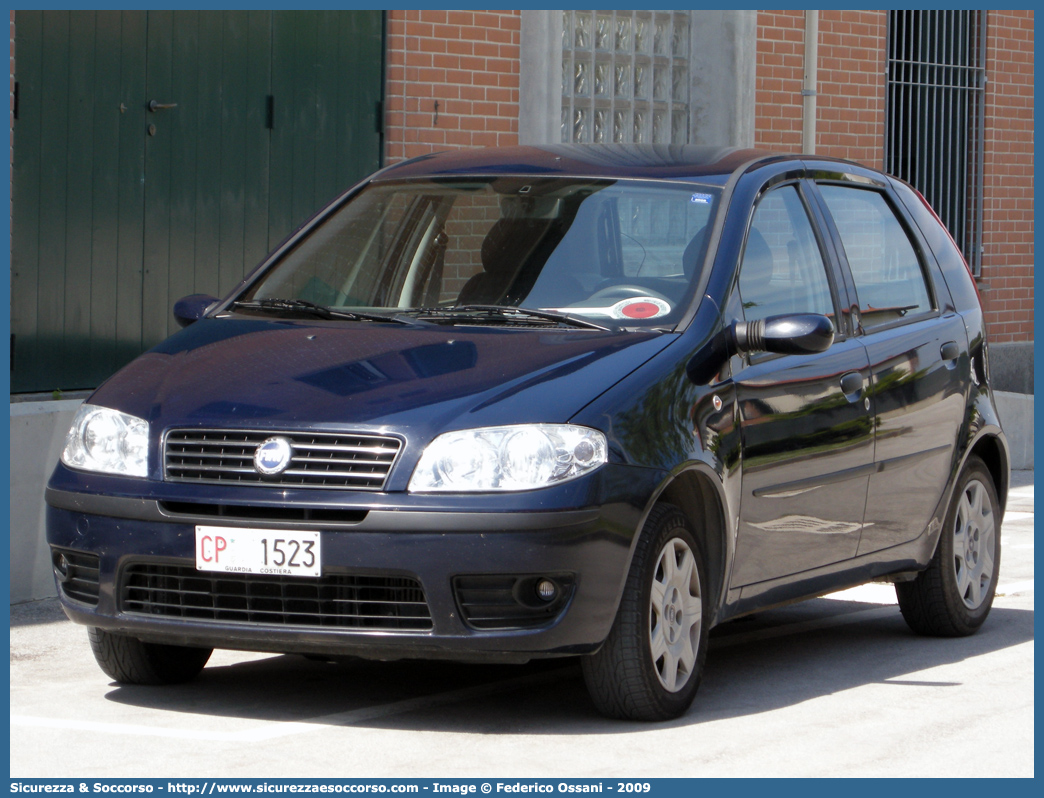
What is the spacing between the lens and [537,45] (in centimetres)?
1253

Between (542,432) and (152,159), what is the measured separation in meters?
5.55

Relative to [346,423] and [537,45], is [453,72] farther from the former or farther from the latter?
[346,423]

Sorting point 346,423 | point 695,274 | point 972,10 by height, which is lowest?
point 346,423

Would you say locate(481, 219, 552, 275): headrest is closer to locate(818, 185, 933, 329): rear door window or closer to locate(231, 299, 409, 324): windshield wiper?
locate(231, 299, 409, 324): windshield wiper

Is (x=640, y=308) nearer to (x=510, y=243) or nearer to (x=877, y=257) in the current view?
(x=510, y=243)

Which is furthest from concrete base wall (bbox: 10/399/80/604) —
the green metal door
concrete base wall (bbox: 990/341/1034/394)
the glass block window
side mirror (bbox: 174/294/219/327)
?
concrete base wall (bbox: 990/341/1034/394)

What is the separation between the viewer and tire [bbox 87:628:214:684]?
5.88 m

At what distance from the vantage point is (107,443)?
17.8 feet

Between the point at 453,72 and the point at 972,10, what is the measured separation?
6.72 metres

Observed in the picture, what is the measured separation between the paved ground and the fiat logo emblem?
774 mm

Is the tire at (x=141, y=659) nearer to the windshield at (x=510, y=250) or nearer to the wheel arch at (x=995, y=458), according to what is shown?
the windshield at (x=510, y=250)

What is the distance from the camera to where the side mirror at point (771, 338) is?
574 cm

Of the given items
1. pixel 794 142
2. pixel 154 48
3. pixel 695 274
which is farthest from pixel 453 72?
pixel 695 274

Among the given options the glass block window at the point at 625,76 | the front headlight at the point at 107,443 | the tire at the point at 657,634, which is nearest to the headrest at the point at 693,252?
the tire at the point at 657,634
